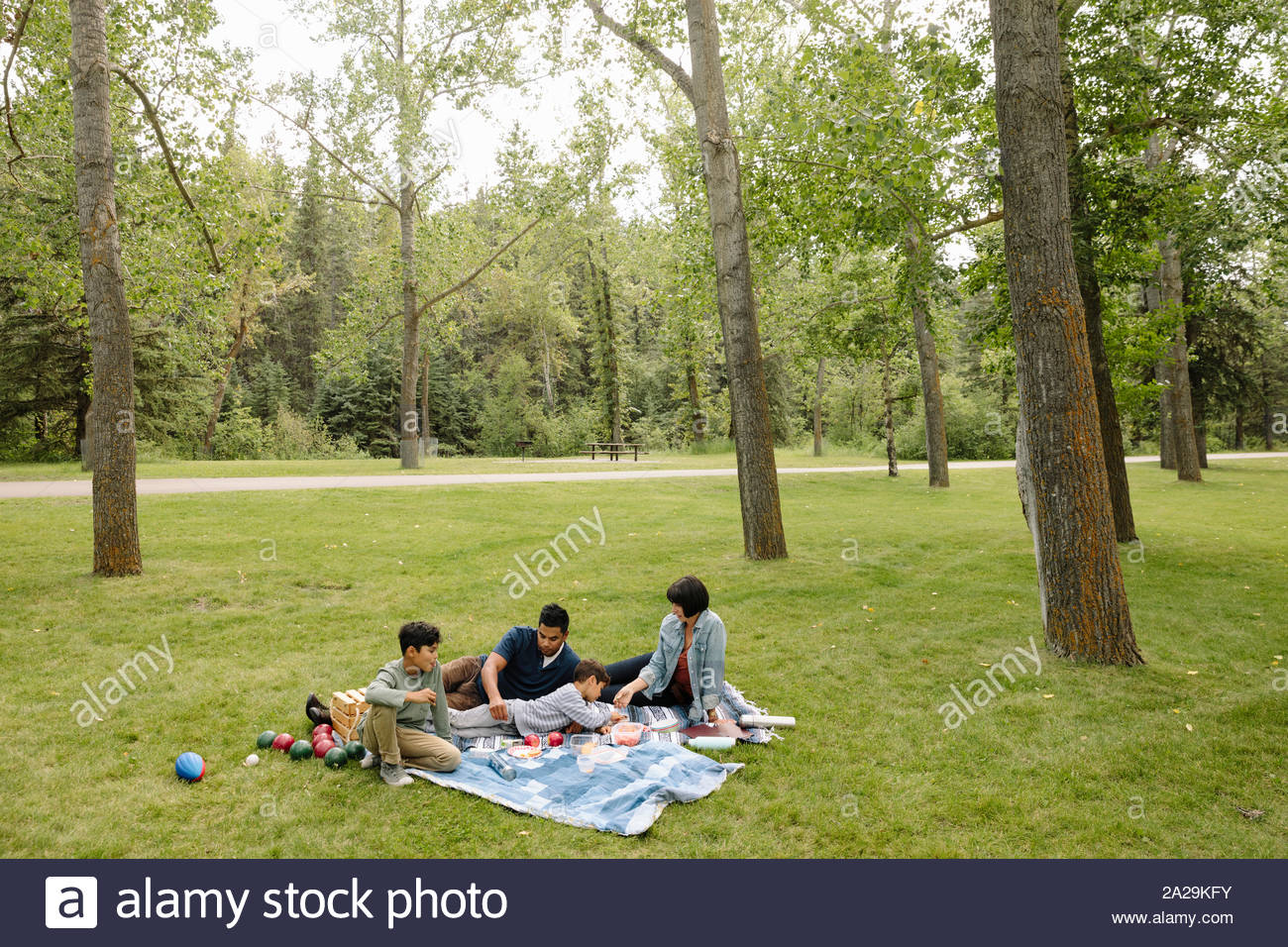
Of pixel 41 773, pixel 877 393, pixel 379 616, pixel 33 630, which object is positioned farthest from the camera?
pixel 877 393

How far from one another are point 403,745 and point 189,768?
4.36 feet

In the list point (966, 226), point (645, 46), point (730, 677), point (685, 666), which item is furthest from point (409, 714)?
point (645, 46)

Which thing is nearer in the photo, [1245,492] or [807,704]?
[807,704]

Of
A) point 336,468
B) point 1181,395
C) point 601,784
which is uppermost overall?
point 1181,395

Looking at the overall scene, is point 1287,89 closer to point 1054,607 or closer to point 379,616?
point 1054,607

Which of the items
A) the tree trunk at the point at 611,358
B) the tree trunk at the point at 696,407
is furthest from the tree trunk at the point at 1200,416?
the tree trunk at the point at 611,358

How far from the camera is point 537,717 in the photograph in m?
5.83

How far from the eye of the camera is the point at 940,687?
6.78 meters

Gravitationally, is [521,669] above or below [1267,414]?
below

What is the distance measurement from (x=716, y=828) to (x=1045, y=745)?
2707 mm

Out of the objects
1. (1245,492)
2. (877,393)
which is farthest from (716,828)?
(877,393)

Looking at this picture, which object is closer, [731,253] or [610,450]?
[731,253]

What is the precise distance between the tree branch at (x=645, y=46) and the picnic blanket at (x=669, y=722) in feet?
32.8

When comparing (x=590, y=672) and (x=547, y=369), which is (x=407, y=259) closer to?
(x=590, y=672)
